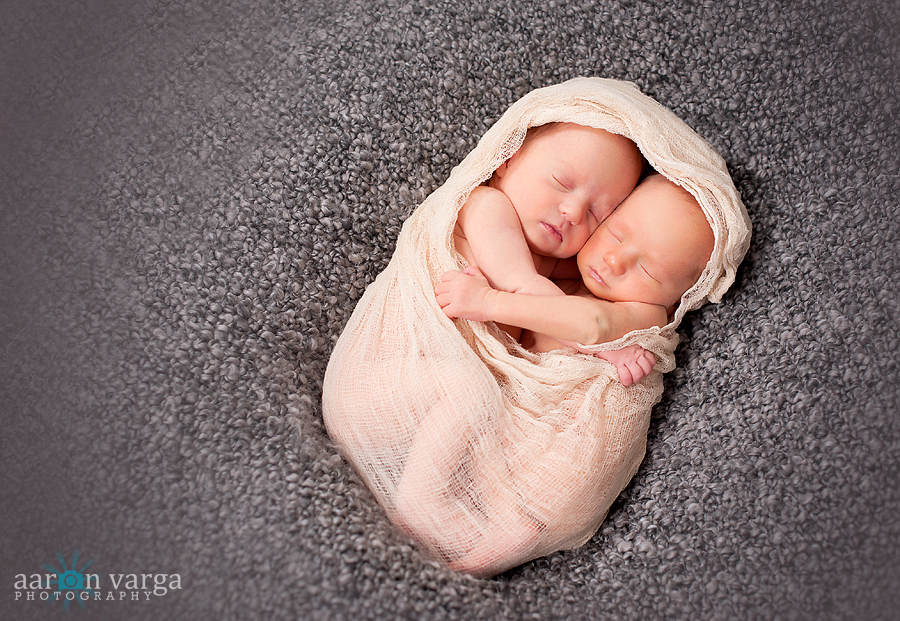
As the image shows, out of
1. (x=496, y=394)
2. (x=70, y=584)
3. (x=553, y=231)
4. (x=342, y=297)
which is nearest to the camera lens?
(x=70, y=584)

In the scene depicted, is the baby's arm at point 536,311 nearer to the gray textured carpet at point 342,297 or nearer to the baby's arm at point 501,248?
the baby's arm at point 501,248

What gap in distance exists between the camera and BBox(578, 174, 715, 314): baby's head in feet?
3.84

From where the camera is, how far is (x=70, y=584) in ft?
3.28

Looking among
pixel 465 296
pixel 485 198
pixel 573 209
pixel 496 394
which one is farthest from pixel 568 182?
pixel 496 394

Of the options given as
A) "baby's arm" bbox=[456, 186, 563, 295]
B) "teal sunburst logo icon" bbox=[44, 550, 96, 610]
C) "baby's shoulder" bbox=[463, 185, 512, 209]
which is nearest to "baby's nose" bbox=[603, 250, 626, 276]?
"baby's arm" bbox=[456, 186, 563, 295]

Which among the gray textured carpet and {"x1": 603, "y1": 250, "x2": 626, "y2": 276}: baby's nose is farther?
{"x1": 603, "y1": 250, "x2": 626, "y2": 276}: baby's nose

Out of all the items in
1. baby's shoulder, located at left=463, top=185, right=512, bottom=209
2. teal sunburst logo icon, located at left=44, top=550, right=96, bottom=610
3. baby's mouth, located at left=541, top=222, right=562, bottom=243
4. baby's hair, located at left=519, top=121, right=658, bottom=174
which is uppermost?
baby's hair, located at left=519, top=121, right=658, bottom=174

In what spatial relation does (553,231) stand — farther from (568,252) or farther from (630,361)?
(630,361)

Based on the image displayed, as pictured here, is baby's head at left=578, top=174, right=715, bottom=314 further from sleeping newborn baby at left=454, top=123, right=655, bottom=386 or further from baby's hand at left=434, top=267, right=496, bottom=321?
baby's hand at left=434, top=267, right=496, bottom=321

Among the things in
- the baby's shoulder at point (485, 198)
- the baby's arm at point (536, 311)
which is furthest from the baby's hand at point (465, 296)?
the baby's shoulder at point (485, 198)

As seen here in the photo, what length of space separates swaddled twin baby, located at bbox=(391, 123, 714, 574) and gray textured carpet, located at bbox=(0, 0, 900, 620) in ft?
0.47

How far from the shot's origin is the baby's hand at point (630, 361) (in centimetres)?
117

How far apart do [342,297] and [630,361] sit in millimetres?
566

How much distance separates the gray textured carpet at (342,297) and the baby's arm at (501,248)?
243 mm
